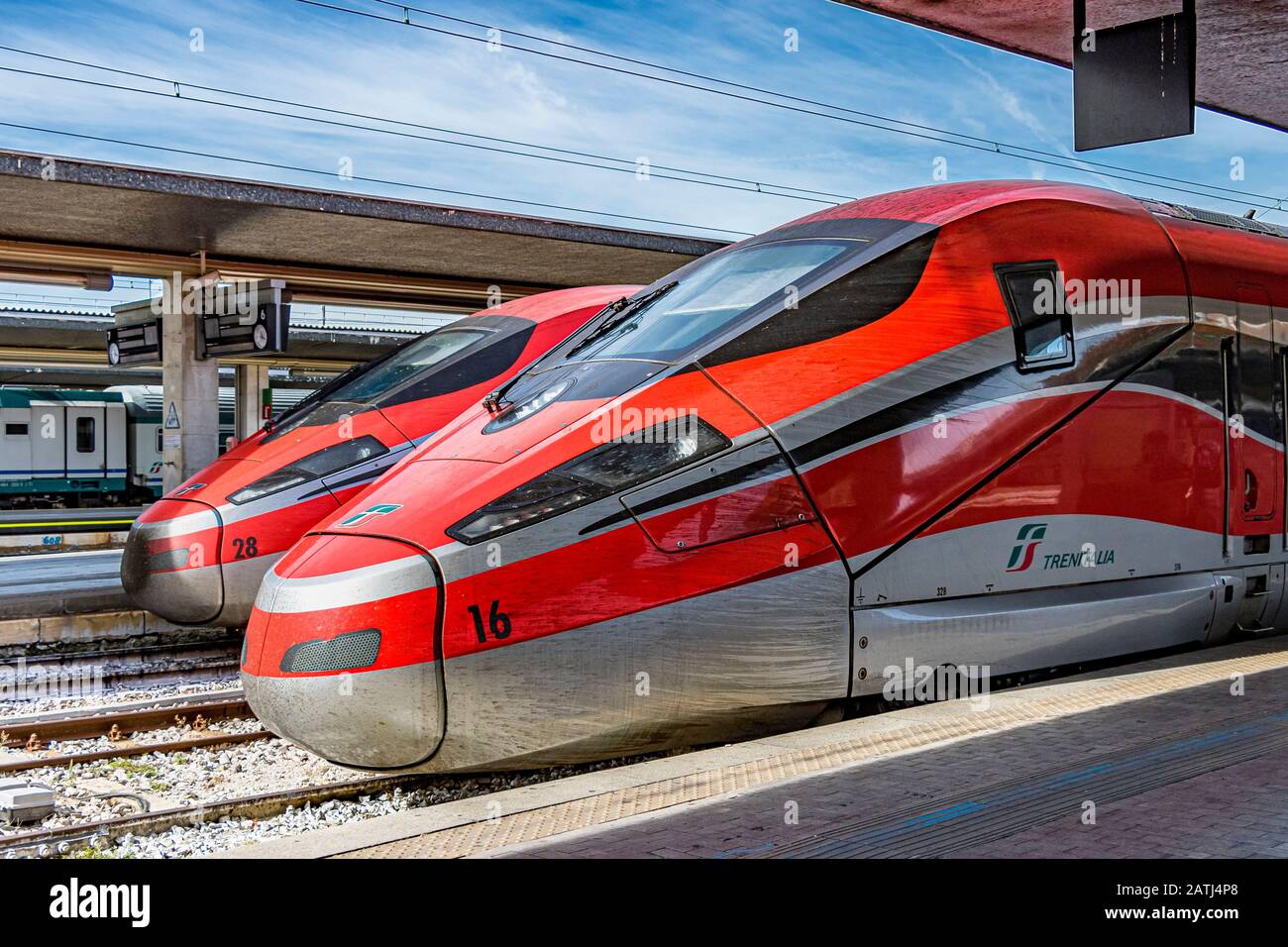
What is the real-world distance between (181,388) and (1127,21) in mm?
13565

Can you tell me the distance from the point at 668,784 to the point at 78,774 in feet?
12.9

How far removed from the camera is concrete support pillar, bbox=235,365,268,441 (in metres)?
34.4

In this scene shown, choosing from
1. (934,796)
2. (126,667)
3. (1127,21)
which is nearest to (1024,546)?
(934,796)

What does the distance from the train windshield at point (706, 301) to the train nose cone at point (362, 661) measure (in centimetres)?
175

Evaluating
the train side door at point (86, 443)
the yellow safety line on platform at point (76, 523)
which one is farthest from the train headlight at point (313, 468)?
the train side door at point (86, 443)

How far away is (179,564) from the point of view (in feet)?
32.2

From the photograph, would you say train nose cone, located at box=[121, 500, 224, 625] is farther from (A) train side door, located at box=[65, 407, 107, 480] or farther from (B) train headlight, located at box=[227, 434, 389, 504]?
(A) train side door, located at box=[65, 407, 107, 480]

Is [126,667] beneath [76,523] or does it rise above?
beneath

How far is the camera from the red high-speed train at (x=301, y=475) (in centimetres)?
973

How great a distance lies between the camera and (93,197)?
13180 mm

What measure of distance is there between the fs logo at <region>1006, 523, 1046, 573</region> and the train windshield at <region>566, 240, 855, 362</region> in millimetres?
1738

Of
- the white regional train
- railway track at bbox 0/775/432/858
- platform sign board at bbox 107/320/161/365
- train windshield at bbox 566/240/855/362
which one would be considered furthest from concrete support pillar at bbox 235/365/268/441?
railway track at bbox 0/775/432/858

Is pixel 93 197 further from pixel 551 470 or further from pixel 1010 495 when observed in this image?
pixel 1010 495

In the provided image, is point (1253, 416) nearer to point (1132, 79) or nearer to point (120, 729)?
point (1132, 79)
